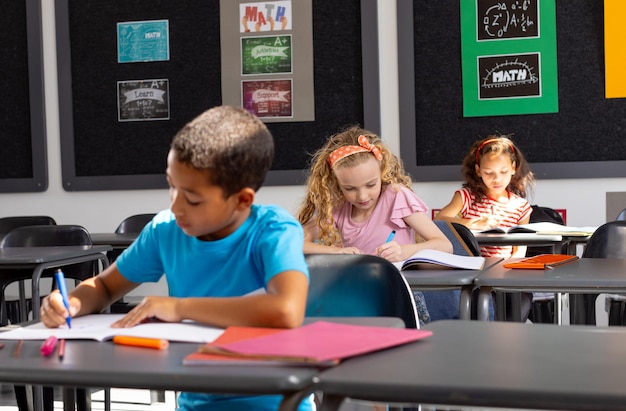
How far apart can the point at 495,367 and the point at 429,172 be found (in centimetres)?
374

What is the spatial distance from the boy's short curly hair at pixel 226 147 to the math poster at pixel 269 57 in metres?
3.54

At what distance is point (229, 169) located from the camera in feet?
4.28

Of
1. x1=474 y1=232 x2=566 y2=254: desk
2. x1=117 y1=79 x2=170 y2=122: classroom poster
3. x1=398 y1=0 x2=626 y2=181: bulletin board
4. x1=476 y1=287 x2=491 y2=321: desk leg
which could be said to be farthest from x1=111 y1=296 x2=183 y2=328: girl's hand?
x1=117 y1=79 x2=170 y2=122: classroom poster

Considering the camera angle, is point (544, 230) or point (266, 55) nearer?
point (544, 230)

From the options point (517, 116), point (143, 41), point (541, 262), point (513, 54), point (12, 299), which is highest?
point (143, 41)

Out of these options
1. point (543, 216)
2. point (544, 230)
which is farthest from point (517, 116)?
point (544, 230)

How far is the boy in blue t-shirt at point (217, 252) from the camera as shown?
1.26 meters

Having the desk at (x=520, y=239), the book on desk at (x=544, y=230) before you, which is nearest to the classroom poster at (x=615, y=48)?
the book on desk at (x=544, y=230)

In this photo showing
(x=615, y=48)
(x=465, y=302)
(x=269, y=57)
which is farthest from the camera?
(x=269, y=57)

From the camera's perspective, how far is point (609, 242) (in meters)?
2.85

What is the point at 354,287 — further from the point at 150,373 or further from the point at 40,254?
the point at 40,254

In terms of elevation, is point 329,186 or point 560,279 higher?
point 329,186

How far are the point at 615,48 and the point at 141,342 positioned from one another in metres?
3.88

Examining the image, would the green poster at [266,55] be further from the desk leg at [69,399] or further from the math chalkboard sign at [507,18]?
the desk leg at [69,399]
